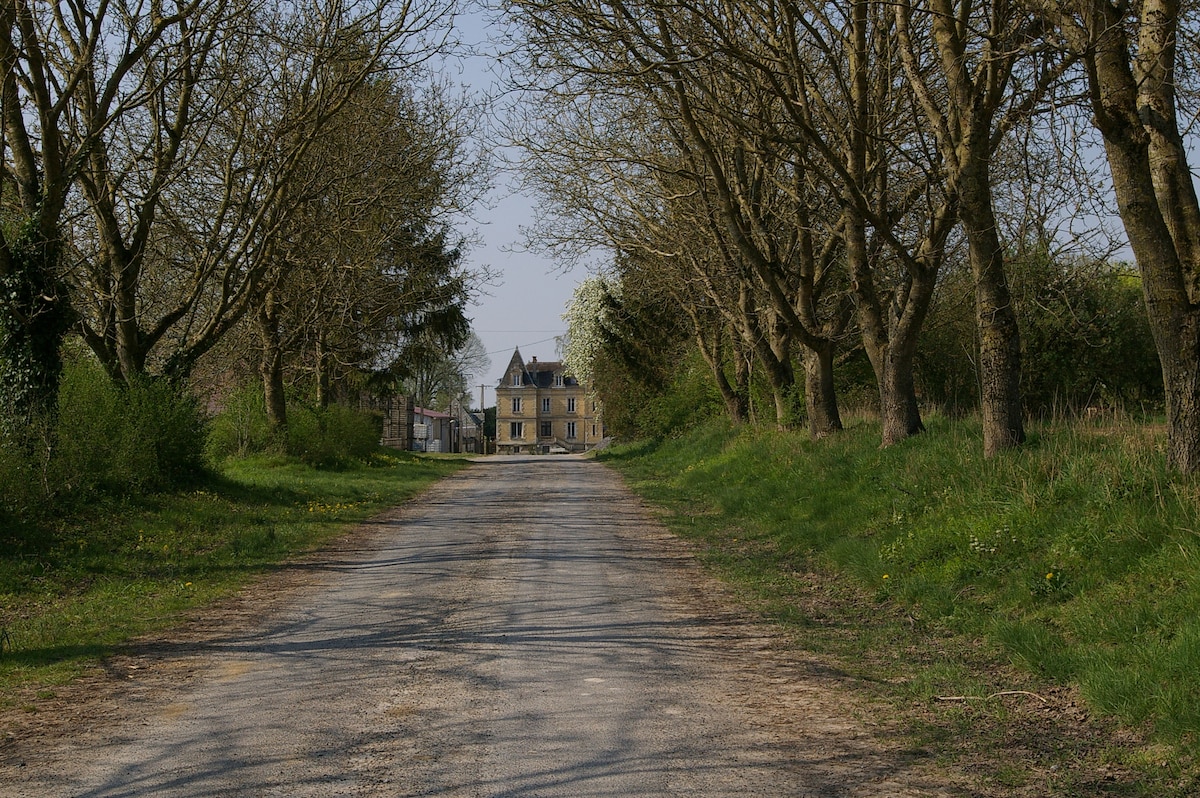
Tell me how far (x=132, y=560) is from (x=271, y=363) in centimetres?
1649

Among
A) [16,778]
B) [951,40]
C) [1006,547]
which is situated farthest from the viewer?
[951,40]

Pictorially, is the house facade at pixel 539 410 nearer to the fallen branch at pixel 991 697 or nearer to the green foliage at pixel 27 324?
the green foliage at pixel 27 324

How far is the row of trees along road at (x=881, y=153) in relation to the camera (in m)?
9.21

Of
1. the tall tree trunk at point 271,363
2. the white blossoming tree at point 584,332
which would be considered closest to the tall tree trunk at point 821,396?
the tall tree trunk at point 271,363

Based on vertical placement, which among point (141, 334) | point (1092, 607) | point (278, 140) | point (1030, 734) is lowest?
point (1030, 734)

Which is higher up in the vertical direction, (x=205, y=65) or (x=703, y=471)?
(x=205, y=65)

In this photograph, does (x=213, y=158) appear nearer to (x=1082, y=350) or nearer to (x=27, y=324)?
(x=27, y=324)

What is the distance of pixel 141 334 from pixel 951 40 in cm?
1482

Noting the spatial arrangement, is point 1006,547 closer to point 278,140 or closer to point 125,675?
point 125,675

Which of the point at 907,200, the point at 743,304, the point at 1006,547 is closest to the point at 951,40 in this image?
the point at 907,200

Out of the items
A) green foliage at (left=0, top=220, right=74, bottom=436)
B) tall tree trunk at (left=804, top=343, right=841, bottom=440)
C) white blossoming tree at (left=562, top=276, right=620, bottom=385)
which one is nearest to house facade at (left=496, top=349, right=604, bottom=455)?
white blossoming tree at (left=562, top=276, right=620, bottom=385)

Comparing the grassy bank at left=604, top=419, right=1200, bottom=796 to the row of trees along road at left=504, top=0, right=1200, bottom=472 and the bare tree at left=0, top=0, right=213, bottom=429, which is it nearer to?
the row of trees along road at left=504, top=0, right=1200, bottom=472

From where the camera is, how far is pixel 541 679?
7059 millimetres

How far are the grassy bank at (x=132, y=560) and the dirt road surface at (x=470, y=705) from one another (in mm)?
556
